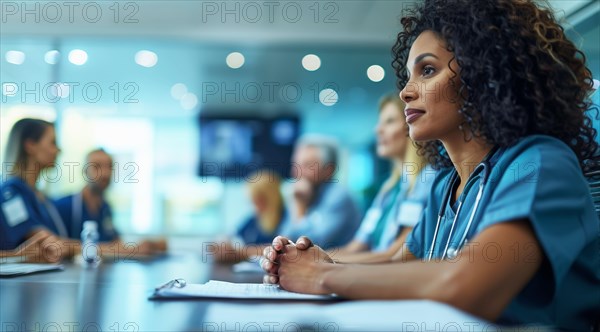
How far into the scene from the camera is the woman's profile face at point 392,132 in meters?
3.31

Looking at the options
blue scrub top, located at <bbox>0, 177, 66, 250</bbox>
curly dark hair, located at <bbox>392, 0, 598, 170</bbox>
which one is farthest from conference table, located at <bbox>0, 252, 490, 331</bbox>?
blue scrub top, located at <bbox>0, 177, 66, 250</bbox>

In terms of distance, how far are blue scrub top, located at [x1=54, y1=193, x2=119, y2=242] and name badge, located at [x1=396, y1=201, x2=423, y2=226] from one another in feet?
8.49

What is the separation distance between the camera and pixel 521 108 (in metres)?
1.16

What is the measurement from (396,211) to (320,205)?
4.08 feet

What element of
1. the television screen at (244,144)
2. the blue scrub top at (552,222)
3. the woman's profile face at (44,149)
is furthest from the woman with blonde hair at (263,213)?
the blue scrub top at (552,222)

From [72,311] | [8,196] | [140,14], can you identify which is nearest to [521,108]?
[72,311]

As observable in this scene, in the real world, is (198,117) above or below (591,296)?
above

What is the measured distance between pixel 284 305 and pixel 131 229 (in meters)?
4.53

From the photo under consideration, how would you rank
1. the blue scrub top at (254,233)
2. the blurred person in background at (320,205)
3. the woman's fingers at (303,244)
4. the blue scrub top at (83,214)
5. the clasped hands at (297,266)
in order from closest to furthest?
the clasped hands at (297,266), the woman's fingers at (303,244), the blurred person in background at (320,205), the blue scrub top at (83,214), the blue scrub top at (254,233)

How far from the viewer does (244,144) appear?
5.37 meters

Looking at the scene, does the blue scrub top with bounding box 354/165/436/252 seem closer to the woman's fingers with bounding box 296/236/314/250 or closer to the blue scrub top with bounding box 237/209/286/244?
the woman's fingers with bounding box 296/236/314/250

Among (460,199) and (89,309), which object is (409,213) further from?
(89,309)

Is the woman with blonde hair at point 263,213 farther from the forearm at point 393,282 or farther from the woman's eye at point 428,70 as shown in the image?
the forearm at point 393,282

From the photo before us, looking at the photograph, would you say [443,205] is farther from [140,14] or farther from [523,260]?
[140,14]
